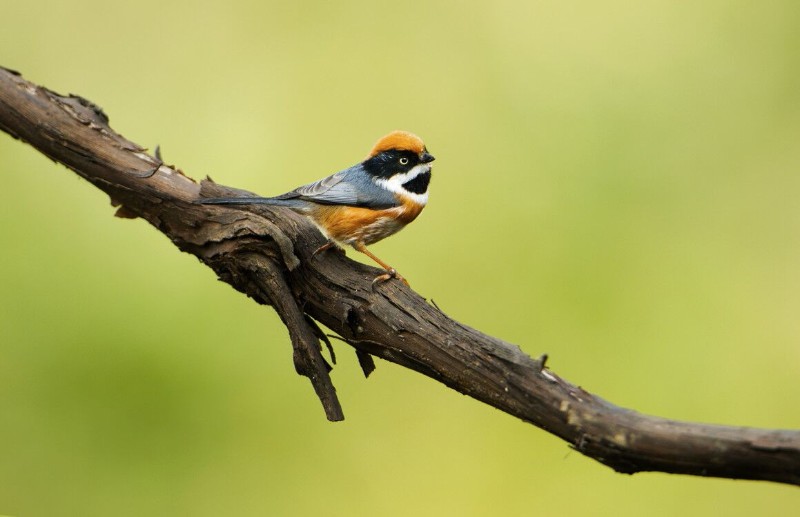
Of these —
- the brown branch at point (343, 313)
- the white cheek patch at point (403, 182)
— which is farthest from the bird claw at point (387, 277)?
the white cheek patch at point (403, 182)

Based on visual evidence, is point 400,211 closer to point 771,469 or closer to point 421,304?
point 421,304

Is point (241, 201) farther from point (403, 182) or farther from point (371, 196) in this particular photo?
point (403, 182)

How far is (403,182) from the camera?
2.78 meters

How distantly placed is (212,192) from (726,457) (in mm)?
1609

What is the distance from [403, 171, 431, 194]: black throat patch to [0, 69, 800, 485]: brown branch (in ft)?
1.17

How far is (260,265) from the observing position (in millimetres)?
2467

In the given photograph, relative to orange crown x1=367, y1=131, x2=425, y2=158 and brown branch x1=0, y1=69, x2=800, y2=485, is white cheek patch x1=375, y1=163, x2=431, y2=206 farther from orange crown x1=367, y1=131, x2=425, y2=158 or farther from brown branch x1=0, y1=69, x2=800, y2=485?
brown branch x1=0, y1=69, x2=800, y2=485

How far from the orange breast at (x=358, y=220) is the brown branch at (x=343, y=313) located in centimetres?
6

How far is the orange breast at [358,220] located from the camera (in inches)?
105

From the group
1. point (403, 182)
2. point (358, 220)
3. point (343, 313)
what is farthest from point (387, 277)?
point (403, 182)

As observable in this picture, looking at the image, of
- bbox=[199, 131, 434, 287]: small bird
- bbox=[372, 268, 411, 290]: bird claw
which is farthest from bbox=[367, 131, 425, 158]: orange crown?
bbox=[372, 268, 411, 290]: bird claw

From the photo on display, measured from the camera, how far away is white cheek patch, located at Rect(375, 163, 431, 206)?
9.07 feet

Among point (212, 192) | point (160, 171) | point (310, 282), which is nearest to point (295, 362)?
point (310, 282)

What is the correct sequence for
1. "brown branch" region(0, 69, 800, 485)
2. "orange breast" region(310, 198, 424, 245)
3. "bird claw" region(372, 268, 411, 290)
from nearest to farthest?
"brown branch" region(0, 69, 800, 485) < "bird claw" region(372, 268, 411, 290) < "orange breast" region(310, 198, 424, 245)
